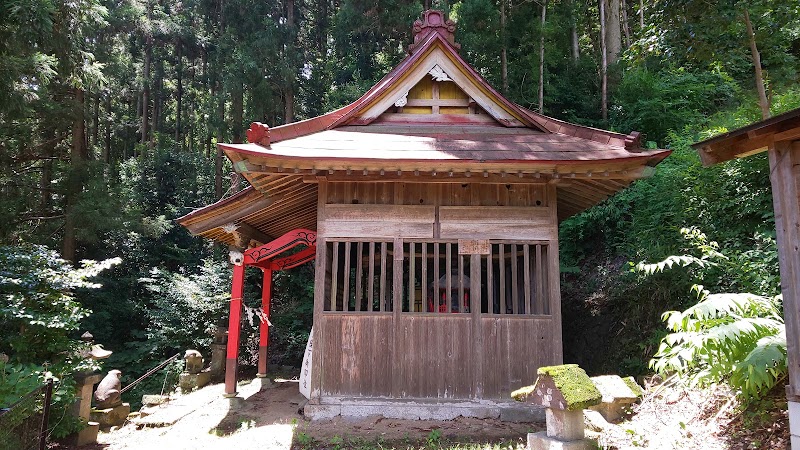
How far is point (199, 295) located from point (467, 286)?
9.64 metres

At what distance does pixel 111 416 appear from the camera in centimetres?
907

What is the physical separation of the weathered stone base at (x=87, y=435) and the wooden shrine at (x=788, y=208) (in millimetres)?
8965

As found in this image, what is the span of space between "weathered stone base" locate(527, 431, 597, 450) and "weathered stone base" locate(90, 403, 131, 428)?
24.8 feet

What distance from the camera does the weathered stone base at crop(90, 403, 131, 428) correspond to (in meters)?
8.74

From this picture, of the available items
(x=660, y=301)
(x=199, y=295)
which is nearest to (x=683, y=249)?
(x=660, y=301)

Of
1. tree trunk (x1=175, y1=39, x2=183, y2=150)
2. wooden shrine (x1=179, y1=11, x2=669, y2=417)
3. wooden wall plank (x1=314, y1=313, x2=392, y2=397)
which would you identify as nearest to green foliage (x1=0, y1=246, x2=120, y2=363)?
wooden shrine (x1=179, y1=11, x2=669, y2=417)

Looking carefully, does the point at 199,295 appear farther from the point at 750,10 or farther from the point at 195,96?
the point at 195,96

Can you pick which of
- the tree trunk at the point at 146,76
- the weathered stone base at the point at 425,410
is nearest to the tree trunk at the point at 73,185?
the tree trunk at the point at 146,76

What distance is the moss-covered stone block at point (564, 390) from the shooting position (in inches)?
180

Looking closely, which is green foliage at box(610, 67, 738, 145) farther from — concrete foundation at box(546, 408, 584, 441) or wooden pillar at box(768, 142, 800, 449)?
concrete foundation at box(546, 408, 584, 441)

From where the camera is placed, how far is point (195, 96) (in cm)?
2861

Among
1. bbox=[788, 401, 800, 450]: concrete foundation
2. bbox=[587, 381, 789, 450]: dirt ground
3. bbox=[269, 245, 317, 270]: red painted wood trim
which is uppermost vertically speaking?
bbox=[269, 245, 317, 270]: red painted wood trim

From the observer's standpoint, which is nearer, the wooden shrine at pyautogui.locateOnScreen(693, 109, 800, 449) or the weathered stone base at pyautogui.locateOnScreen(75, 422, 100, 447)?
the wooden shrine at pyautogui.locateOnScreen(693, 109, 800, 449)

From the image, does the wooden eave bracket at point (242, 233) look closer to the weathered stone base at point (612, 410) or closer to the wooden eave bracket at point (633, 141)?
the weathered stone base at point (612, 410)
